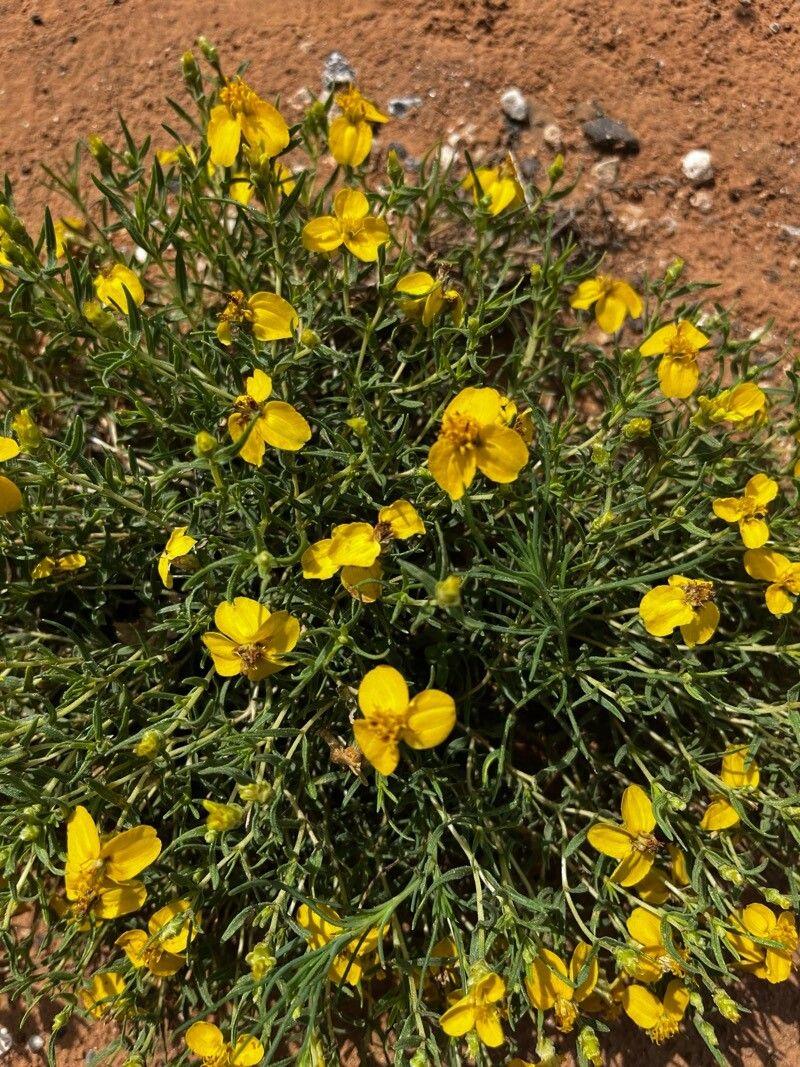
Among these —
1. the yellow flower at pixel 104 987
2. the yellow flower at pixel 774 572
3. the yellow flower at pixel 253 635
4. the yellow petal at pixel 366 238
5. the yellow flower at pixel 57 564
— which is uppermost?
the yellow petal at pixel 366 238

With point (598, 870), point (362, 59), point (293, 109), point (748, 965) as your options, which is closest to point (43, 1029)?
point (598, 870)

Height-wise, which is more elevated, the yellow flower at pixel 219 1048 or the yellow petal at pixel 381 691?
the yellow petal at pixel 381 691

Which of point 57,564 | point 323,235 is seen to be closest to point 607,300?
point 323,235

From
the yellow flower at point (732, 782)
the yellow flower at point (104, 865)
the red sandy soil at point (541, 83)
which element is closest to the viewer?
the yellow flower at point (104, 865)

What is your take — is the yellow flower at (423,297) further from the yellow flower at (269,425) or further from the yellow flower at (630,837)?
the yellow flower at (630,837)

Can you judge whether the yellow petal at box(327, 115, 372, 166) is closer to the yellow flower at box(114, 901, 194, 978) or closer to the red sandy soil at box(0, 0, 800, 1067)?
the red sandy soil at box(0, 0, 800, 1067)

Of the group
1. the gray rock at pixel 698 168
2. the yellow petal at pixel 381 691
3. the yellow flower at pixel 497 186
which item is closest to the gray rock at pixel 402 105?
the yellow flower at pixel 497 186
